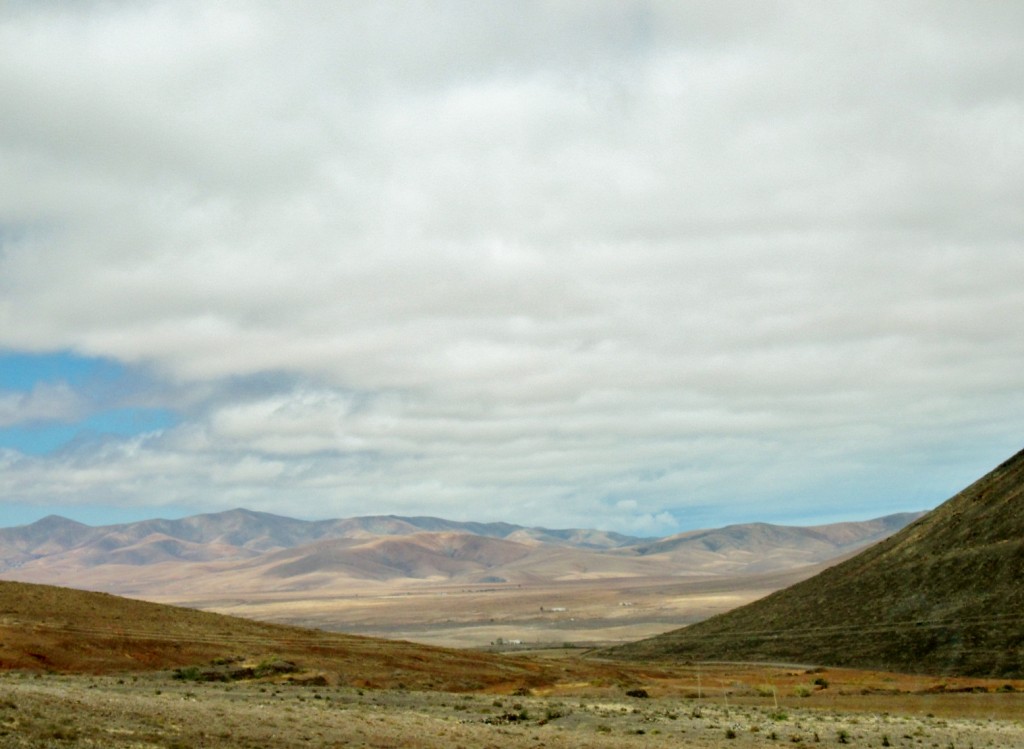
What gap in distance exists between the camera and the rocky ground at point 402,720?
90.2 ft

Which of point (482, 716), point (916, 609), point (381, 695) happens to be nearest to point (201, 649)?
point (381, 695)

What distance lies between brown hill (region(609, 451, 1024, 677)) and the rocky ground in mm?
24437

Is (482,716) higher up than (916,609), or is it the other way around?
(916,609)

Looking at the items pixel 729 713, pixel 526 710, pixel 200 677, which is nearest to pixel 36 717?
pixel 526 710

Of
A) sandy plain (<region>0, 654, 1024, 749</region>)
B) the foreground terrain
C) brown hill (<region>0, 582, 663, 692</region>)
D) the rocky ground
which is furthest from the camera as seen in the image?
brown hill (<region>0, 582, 663, 692</region>)

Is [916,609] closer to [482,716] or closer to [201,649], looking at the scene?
[482,716]

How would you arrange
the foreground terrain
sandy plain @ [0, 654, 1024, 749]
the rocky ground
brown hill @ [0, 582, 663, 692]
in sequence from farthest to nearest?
brown hill @ [0, 582, 663, 692], the foreground terrain, sandy plain @ [0, 654, 1024, 749], the rocky ground

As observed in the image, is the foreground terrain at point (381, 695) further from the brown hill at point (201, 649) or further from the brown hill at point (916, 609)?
the brown hill at point (916, 609)

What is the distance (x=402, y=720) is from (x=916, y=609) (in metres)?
65.7

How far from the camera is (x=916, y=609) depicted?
293ft

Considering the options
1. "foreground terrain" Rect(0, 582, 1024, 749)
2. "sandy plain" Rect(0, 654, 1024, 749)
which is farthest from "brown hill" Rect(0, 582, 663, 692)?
"sandy plain" Rect(0, 654, 1024, 749)

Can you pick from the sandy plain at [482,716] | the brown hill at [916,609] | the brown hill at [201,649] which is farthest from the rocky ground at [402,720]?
the brown hill at [916,609]

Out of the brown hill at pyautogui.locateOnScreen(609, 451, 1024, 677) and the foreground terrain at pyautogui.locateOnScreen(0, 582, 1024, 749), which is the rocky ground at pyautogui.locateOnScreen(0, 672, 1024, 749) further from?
the brown hill at pyautogui.locateOnScreen(609, 451, 1024, 677)

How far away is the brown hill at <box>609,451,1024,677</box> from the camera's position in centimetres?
7875
